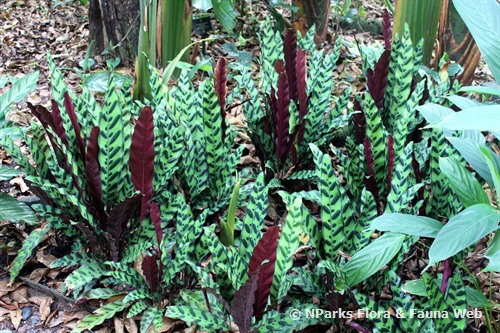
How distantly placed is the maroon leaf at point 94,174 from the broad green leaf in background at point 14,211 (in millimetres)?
218

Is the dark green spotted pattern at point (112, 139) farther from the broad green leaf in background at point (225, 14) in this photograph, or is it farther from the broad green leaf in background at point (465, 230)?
the broad green leaf in background at point (225, 14)

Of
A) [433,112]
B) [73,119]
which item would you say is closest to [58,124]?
[73,119]

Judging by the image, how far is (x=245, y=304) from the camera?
116cm

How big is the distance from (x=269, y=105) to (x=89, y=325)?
0.83 m

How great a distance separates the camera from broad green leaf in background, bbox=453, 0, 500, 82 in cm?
111

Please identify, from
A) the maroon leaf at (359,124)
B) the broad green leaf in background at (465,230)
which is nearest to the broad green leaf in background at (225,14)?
the maroon leaf at (359,124)

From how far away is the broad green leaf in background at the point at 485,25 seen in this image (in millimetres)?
1111

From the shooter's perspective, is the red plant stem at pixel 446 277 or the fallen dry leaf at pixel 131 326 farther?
the fallen dry leaf at pixel 131 326

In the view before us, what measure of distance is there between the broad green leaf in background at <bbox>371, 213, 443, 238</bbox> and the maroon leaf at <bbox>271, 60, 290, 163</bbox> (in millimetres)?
582

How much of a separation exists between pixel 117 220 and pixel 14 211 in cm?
35

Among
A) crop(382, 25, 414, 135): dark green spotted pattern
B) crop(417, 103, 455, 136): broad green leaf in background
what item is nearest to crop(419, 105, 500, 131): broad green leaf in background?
crop(417, 103, 455, 136): broad green leaf in background

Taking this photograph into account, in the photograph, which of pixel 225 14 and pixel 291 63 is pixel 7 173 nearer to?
pixel 291 63

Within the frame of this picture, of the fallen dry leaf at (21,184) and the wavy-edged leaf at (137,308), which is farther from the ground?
the fallen dry leaf at (21,184)

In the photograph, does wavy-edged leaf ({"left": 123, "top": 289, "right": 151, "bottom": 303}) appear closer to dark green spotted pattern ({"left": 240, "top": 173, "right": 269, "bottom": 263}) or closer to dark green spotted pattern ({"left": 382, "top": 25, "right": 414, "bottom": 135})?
dark green spotted pattern ({"left": 240, "top": 173, "right": 269, "bottom": 263})
